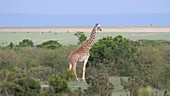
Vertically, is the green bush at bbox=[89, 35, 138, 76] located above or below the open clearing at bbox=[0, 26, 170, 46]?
above

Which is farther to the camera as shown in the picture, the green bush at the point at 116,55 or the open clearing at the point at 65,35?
the open clearing at the point at 65,35

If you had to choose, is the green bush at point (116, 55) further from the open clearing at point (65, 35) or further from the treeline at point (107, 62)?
the open clearing at point (65, 35)

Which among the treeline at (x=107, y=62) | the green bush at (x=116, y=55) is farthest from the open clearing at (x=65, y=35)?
the green bush at (x=116, y=55)

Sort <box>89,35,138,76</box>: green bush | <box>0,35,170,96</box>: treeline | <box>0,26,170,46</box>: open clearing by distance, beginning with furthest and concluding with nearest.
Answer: <box>0,26,170,46</box>: open clearing, <box>89,35,138,76</box>: green bush, <box>0,35,170,96</box>: treeline

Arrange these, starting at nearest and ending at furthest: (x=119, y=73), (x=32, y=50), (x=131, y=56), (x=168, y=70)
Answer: (x=168, y=70)
(x=119, y=73)
(x=131, y=56)
(x=32, y=50)

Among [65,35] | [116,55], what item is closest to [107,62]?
[116,55]

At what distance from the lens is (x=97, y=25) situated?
64.2 feet

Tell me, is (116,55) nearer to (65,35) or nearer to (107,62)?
(107,62)

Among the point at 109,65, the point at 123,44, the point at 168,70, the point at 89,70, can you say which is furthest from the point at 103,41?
the point at 168,70

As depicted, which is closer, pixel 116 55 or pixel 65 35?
pixel 116 55

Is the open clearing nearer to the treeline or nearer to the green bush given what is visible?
the treeline

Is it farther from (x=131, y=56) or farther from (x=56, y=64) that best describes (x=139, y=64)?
(x=56, y=64)

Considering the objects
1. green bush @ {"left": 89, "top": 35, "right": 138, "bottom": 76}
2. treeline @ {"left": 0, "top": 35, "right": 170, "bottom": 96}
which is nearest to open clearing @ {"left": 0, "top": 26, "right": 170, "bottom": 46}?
treeline @ {"left": 0, "top": 35, "right": 170, "bottom": 96}

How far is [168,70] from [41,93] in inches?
342
